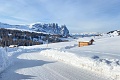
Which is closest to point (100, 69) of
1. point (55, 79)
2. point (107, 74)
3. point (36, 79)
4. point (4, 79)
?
point (107, 74)

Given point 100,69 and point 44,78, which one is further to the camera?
point 100,69

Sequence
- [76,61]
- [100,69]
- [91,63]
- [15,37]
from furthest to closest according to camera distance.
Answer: [15,37]
[76,61]
[91,63]
[100,69]

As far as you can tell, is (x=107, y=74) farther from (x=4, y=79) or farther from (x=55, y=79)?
(x=4, y=79)

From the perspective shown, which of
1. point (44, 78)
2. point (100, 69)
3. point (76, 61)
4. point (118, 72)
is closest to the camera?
point (118, 72)

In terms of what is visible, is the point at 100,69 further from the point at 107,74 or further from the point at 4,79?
the point at 4,79

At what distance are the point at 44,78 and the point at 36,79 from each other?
1.50 feet

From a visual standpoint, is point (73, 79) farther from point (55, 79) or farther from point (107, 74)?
point (107, 74)

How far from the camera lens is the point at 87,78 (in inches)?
405

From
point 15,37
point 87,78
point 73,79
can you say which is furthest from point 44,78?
point 15,37

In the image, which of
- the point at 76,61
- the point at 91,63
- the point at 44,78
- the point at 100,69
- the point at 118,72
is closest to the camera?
the point at 118,72

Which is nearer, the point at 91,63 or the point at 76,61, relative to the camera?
the point at 91,63

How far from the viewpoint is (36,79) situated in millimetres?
10164

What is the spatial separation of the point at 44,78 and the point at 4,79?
1.96 meters

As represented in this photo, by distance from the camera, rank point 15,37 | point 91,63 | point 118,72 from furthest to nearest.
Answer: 1. point 15,37
2. point 91,63
3. point 118,72
